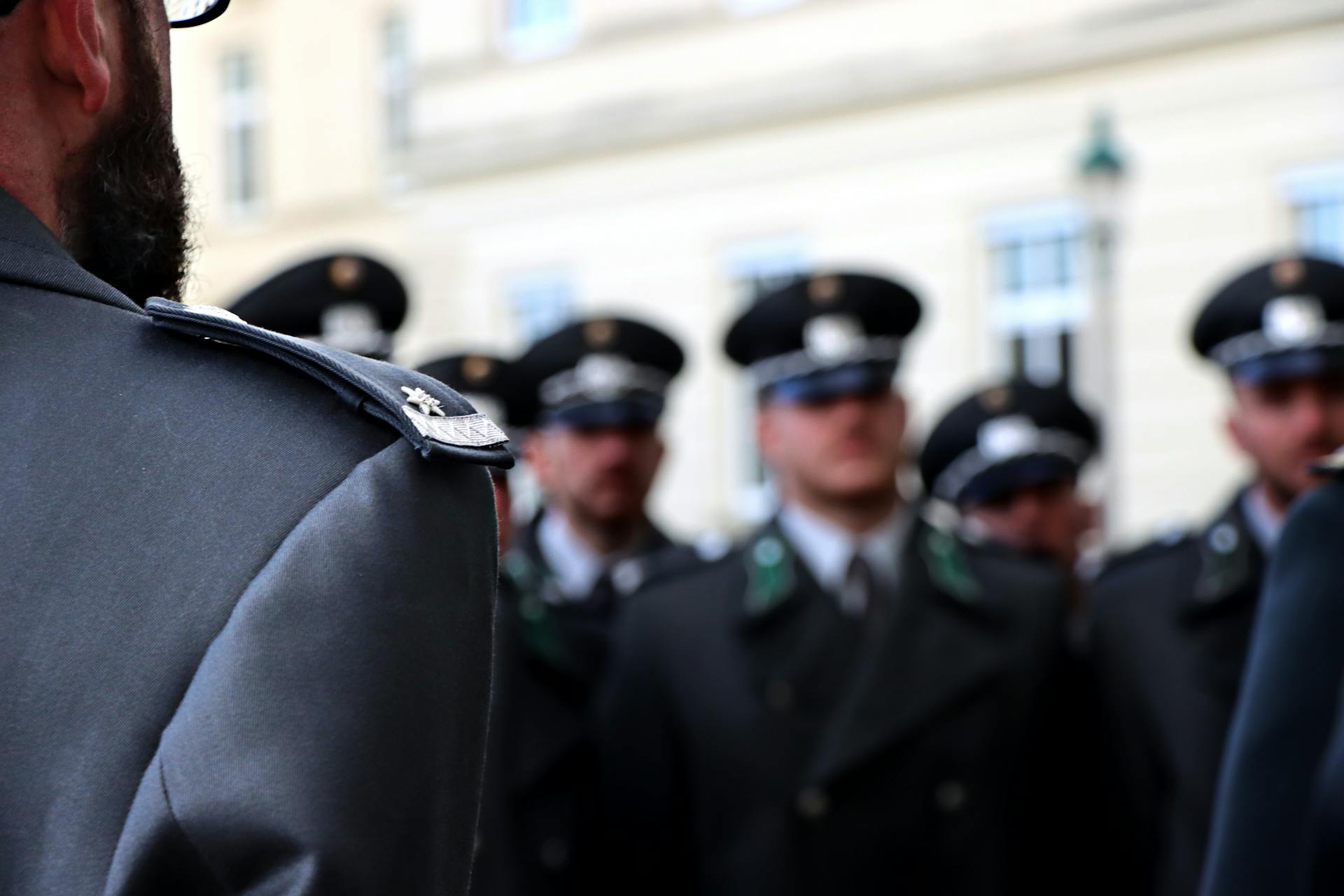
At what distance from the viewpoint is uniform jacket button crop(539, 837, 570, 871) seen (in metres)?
4.28

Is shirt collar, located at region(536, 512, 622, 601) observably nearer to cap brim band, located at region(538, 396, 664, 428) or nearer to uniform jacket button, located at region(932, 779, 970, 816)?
cap brim band, located at region(538, 396, 664, 428)

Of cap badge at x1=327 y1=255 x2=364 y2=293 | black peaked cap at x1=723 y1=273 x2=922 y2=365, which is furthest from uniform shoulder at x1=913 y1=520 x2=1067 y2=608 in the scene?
cap badge at x1=327 y1=255 x2=364 y2=293

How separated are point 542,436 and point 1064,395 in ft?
6.07

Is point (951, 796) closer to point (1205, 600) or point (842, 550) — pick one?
point (842, 550)

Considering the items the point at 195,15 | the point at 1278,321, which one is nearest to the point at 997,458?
the point at 1278,321

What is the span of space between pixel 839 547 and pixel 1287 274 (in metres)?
1.34

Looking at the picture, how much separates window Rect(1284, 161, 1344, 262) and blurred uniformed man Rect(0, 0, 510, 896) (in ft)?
44.2

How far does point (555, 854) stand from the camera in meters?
4.29

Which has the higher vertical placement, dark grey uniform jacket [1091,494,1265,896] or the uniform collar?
the uniform collar

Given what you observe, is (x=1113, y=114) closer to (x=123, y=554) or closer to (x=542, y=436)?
(x=542, y=436)

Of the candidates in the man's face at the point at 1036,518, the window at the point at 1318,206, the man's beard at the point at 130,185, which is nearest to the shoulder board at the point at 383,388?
the man's beard at the point at 130,185

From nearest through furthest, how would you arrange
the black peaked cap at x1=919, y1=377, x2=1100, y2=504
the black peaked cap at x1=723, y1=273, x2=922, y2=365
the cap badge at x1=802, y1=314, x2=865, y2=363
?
the cap badge at x1=802, y1=314, x2=865, y2=363 → the black peaked cap at x1=723, y1=273, x2=922, y2=365 → the black peaked cap at x1=919, y1=377, x2=1100, y2=504

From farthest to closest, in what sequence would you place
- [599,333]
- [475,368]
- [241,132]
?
[241,132]
[599,333]
[475,368]

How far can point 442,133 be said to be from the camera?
62.2ft
